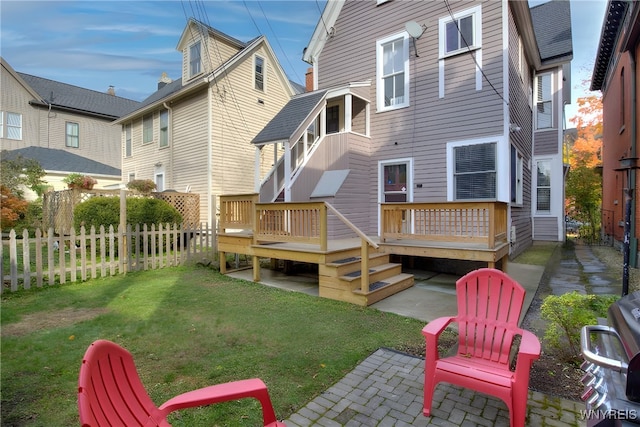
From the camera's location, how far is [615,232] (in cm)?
1217

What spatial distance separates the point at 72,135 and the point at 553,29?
88.0ft

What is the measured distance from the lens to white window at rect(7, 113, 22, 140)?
1991 centimetres

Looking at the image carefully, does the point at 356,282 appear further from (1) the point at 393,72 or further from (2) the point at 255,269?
(1) the point at 393,72

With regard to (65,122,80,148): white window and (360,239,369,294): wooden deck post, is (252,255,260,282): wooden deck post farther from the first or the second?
(65,122,80,148): white window

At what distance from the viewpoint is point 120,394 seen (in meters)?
1.51

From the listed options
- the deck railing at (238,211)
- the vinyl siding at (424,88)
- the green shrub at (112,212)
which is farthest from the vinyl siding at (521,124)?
the green shrub at (112,212)

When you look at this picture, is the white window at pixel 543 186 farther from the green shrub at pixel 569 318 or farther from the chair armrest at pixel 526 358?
the chair armrest at pixel 526 358

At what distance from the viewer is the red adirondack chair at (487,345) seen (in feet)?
7.50

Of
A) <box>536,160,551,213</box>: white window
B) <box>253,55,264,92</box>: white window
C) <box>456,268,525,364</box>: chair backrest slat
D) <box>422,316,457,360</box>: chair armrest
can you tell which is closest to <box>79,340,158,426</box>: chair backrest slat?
<box>422,316,457,360</box>: chair armrest

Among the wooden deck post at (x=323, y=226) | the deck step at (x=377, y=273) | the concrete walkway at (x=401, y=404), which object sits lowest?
the concrete walkway at (x=401, y=404)

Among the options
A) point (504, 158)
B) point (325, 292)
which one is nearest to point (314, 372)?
point (325, 292)

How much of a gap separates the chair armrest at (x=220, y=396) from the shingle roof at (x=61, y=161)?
69.8ft

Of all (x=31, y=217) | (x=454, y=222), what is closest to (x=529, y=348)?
(x=454, y=222)

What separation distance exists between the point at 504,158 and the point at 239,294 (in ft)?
21.3
